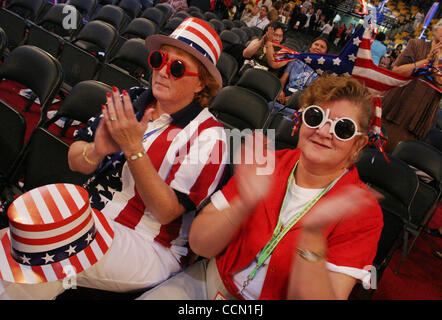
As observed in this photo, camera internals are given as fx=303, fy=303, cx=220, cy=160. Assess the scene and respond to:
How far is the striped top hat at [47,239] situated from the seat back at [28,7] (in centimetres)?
→ 509

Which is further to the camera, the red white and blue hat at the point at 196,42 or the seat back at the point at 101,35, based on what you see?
the seat back at the point at 101,35

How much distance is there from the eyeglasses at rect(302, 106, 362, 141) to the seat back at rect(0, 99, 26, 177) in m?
1.67

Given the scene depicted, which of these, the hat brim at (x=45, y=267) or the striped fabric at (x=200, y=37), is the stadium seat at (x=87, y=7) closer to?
the striped fabric at (x=200, y=37)

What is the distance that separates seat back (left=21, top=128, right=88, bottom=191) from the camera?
1.87 metres

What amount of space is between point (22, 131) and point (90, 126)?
0.48 metres

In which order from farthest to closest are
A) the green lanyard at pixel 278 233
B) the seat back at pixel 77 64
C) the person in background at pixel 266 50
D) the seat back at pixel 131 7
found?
the seat back at pixel 131 7 → the person in background at pixel 266 50 → the seat back at pixel 77 64 → the green lanyard at pixel 278 233

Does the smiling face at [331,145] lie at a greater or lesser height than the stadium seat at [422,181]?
greater

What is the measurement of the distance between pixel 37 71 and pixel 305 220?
7.08 ft

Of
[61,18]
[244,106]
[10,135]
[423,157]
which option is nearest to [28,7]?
[61,18]

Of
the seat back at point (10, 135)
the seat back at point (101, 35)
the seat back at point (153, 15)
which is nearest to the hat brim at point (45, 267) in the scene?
the seat back at point (10, 135)

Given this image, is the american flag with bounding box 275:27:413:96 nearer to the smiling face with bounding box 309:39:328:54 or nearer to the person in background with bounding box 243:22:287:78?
the smiling face with bounding box 309:39:328:54

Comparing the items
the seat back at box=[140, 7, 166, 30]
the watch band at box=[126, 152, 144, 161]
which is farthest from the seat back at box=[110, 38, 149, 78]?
the seat back at box=[140, 7, 166, 30]

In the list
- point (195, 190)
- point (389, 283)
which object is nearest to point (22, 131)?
point (195, 190)

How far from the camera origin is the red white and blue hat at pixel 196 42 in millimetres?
1594
